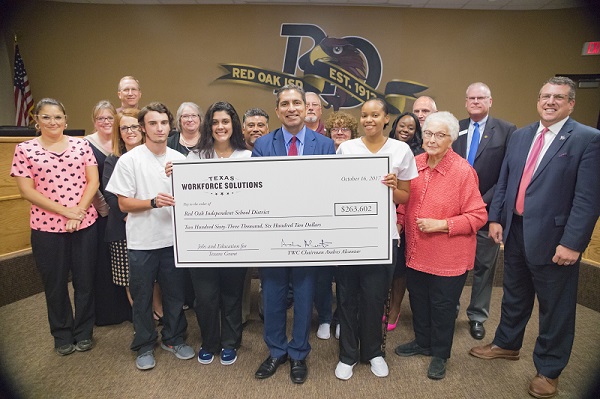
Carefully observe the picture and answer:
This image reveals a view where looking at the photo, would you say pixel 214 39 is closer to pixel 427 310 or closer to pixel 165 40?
pixel 165 40

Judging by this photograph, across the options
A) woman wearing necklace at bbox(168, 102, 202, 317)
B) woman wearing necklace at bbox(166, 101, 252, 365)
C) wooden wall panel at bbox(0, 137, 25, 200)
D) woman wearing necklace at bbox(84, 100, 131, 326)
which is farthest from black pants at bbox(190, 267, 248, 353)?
wooden wall panel at bbox(0, 137, 25, 200)

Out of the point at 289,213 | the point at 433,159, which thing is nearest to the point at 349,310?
the point at 289,213

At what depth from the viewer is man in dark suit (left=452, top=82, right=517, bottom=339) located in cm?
244

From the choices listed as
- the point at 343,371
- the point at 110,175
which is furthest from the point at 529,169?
the point at 110,175

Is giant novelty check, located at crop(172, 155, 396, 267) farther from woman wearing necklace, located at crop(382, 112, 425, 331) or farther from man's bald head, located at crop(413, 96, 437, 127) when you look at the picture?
man's bald head, located at crop(413, 96, 437, 127)

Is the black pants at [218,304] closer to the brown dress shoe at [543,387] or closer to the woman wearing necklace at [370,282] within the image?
the woman wearing necklace at [370,282]

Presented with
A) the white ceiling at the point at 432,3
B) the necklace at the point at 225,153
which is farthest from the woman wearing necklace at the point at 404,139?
the white ceiling at the point at 432,3

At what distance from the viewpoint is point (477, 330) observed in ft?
8.24

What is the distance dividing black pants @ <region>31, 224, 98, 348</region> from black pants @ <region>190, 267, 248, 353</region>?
79 centimetres

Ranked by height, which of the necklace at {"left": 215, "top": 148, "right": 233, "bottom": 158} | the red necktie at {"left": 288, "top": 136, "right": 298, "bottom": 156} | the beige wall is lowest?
the necklace at {"left": 215, "top": 148, "right": 233, "bottom": 158}

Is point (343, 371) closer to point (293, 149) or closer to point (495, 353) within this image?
point (495, 353)

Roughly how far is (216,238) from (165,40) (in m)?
4.55

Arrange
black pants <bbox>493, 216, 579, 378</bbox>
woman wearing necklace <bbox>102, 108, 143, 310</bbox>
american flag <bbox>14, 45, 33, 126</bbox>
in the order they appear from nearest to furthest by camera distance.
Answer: black pants <bbox>493, 216, 579, 378</bbox>, woman wearing necklace <bbox>102, 108, 143, 310</bbox>, american flag <bbox>14, 45, 33, 126</bbox>

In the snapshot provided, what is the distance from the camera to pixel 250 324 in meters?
2.72
